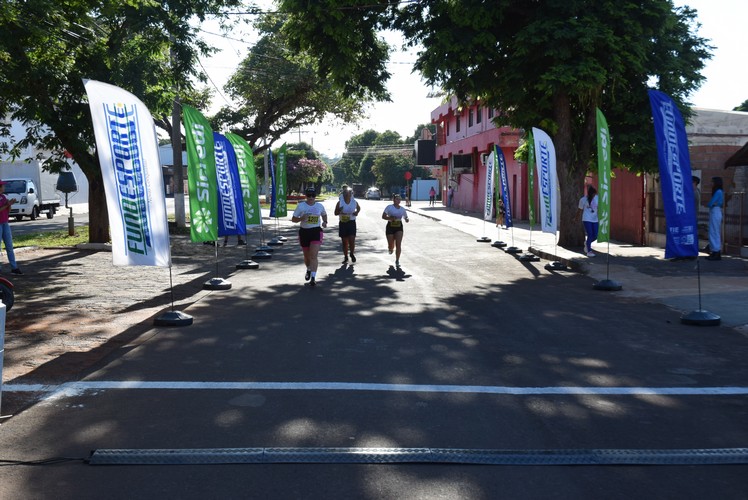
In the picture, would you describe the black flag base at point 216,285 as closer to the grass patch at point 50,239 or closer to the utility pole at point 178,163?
the grass patch at point 50,239

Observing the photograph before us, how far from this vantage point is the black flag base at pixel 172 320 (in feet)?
30.8

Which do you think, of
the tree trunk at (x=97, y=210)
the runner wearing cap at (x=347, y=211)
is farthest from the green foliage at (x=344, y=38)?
the tree trunk at (x=97, y=210)

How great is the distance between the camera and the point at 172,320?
30.9ft

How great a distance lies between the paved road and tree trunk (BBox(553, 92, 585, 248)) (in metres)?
9.14

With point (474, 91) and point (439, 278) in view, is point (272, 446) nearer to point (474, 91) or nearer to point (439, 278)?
point (439, 278)

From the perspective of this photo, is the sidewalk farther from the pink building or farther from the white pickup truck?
the white pickup truck

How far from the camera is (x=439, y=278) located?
14820mm

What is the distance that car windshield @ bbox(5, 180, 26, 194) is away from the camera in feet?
114

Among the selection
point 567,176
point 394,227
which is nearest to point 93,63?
point 394,227

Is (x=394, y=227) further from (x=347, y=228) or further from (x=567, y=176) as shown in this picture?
(x=567, y=176)

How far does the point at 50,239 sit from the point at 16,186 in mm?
14167

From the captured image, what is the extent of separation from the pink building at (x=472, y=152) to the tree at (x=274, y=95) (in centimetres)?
670

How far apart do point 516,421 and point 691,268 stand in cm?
1190

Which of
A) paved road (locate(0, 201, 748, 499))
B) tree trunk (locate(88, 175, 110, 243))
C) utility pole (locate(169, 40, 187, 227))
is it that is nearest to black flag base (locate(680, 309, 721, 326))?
paved road (locate(0, 201, 748, 499))
